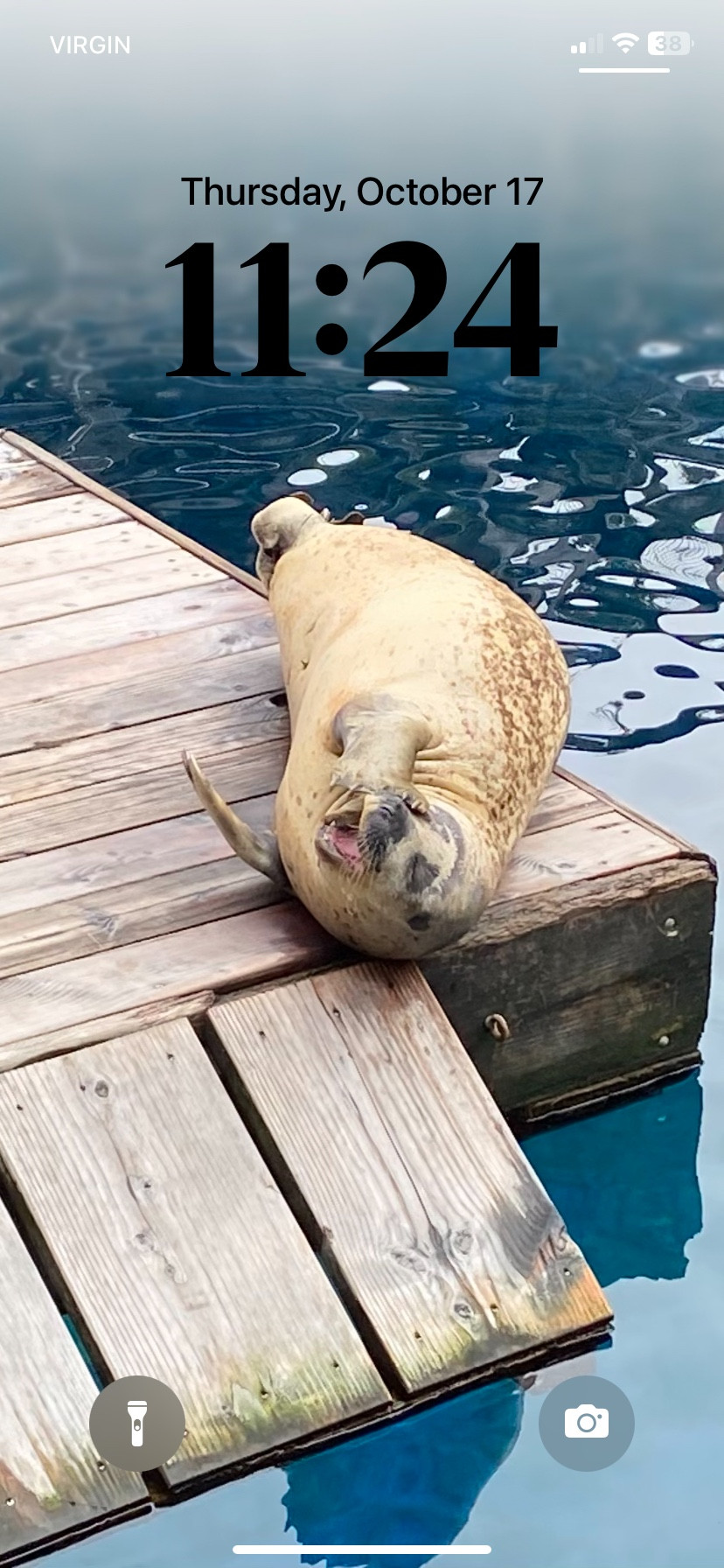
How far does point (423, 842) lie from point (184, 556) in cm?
187

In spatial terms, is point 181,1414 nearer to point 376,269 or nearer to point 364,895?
point 364,895

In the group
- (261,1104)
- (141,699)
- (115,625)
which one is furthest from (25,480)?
(261,1104)

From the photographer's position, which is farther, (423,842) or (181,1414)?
(423,842)

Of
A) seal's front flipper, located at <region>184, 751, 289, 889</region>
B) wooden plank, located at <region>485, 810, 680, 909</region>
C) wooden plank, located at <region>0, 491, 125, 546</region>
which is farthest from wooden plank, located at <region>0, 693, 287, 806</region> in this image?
wooden plank, located at <region>0, 491, 125, 546</region>

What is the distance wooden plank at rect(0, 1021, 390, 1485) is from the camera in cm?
267

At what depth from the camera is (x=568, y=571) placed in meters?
5.62

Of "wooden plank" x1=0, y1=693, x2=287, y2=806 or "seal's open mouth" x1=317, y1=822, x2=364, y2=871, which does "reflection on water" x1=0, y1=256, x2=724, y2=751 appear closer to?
"wooden plank" x1=0, y1=693, x2=287, y2=806

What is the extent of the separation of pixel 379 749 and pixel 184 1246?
2.42 ft

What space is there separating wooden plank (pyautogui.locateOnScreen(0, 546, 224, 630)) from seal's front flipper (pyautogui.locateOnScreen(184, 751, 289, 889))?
124 cm

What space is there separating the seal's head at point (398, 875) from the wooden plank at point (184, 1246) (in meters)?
0.30

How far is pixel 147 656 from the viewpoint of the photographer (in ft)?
13.3

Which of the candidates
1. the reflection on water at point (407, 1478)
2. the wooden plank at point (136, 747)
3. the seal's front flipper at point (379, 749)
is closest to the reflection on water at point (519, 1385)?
the reflection on water at point (407, 1478)

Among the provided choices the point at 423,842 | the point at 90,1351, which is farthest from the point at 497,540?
the point at 90,1351

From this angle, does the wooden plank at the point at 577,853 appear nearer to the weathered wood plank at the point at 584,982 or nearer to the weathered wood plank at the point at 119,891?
the weathered wood plank at the point at 584,982
